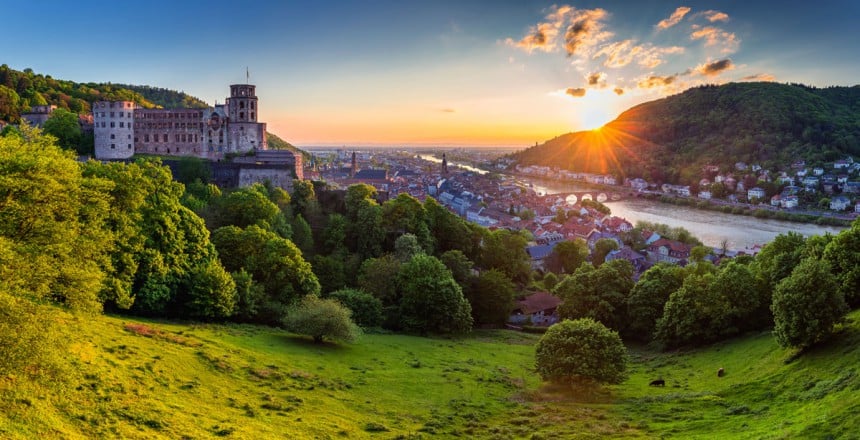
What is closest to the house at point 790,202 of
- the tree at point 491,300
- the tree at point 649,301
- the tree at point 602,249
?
the tree at point 602,249

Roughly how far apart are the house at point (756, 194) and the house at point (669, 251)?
62.7 metres

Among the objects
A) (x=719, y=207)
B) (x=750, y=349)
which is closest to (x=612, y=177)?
(x=719, y=207)

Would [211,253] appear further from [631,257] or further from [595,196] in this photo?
[595,196]

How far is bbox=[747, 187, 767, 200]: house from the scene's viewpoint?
12338cm

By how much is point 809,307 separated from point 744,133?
153151mm

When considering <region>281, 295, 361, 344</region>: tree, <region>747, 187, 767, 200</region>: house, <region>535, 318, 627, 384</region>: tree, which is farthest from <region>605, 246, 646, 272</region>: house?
<region>747, 187, 767, 200</region>: house

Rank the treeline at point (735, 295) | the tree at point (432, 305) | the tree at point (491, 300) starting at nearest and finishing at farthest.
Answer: the treeline at point (735, 295), the tree at point (432, 305), the tree at point (491, 300)

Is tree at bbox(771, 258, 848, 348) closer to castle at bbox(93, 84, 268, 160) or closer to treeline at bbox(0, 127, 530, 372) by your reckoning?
treeline at bbox(0, 127, 530, 372)

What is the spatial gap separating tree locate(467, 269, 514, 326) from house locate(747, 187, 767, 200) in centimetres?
10082

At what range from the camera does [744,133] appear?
159 m

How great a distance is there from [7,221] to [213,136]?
137ft

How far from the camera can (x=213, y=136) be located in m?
55.4

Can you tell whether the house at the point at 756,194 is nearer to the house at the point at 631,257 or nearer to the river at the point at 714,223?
the river at the point at 714,223

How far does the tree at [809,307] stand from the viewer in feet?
80.4
